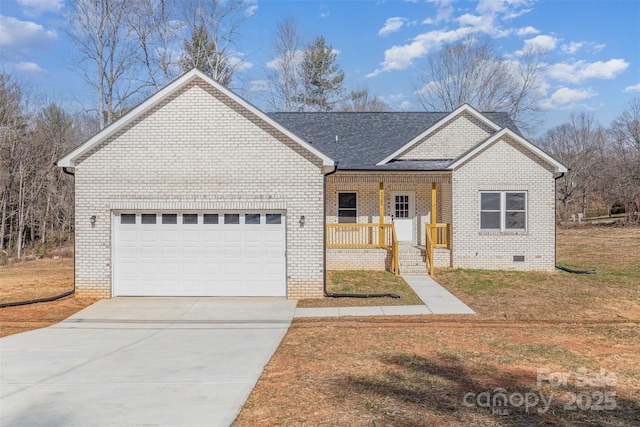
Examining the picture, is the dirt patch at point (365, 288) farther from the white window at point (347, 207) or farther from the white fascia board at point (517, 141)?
the white fascia board at point (517, 141)

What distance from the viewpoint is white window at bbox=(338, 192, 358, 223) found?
55.9 ft

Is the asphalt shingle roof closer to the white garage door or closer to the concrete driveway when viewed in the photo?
the white garage door

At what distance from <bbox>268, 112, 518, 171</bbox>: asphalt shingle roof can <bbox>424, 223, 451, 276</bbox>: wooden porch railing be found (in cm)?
216

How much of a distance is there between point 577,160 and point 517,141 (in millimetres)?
35152

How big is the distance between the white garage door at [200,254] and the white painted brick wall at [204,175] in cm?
40

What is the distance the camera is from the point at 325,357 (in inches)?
255

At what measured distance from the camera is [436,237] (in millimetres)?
16094

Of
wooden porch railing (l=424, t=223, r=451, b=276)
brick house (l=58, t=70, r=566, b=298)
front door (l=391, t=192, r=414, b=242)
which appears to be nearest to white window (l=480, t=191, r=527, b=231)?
wooden porch railing (l=424, t=223, r=451, b=276)

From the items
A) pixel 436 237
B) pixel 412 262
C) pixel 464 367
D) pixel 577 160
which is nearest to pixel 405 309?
pixel 464 367

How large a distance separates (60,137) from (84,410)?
2971 cm

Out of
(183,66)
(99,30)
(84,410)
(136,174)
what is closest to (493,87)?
(183,66)

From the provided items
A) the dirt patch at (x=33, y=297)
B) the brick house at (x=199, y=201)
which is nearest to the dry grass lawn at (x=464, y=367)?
the brick house at (x=199, y=201)

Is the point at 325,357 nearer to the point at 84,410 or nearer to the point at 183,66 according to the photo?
the point at 84,410

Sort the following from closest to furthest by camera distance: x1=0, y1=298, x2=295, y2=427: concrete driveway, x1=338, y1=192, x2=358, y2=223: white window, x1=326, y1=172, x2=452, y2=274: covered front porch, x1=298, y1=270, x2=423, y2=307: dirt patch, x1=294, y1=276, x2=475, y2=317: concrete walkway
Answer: x1=0, y1=298, x2=295, y2=427: concrete driveway < x1=294, y1=276, x2=475, y2=317: concrete walkway < x1=298, y1=270, x2=423, y2=307: dirt patch < x1=326, y1=172, x2=452, y2=274: covered front porch < x1=338, y1=192, x2=358, y2=223: white window
